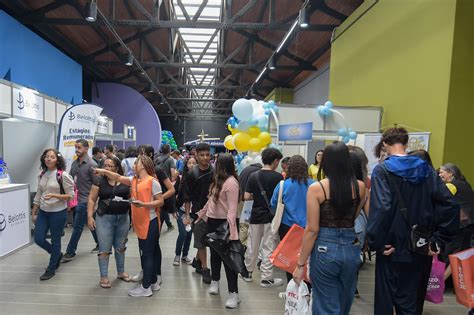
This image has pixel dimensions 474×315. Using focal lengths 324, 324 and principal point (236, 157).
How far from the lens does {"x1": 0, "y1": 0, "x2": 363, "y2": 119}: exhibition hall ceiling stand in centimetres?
732

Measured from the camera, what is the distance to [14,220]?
91.7 inches

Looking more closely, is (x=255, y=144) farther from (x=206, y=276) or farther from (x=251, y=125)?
(x=206, y=276)

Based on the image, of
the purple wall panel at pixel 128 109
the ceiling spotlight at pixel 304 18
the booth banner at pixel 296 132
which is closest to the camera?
the booth banner at pixel 296 132

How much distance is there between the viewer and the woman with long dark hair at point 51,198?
10.7ft

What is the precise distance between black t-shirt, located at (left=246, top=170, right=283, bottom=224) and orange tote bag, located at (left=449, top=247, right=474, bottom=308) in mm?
1626

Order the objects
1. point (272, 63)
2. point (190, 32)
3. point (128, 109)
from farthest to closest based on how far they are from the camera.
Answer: point (128, 109), point (190, 32), point (272, 63)

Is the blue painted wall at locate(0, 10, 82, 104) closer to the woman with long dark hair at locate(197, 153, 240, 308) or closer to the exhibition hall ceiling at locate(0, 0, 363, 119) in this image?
the exhibition hall ceiling at locate(0, 0, 363, 119)

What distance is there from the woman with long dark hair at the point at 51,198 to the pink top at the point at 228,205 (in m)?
1.53

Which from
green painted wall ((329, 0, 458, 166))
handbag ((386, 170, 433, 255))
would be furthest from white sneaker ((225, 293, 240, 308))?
green painted wall ((329, 0, 458, 166))

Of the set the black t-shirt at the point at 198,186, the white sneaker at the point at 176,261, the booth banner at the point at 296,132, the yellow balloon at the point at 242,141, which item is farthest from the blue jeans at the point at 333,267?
the yellow balloon at the point at 242,141

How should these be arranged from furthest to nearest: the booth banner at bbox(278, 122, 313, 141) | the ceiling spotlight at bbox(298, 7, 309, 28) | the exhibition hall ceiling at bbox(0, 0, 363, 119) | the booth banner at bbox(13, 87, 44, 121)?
the exhibition hall ceiling at bbox(0, 0, 363, 119), the ceiling spotlight at bbox(298, 7, 309, 28), the booth banner at bbox(13, 87, 44, 121), the booth banner at bbox(278, 122, 313, 141)

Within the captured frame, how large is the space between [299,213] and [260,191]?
572 millimetres

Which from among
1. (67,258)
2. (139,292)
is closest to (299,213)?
(139,292)

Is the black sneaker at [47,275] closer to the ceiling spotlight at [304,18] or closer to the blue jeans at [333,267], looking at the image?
the blue jeans at [333,267]
